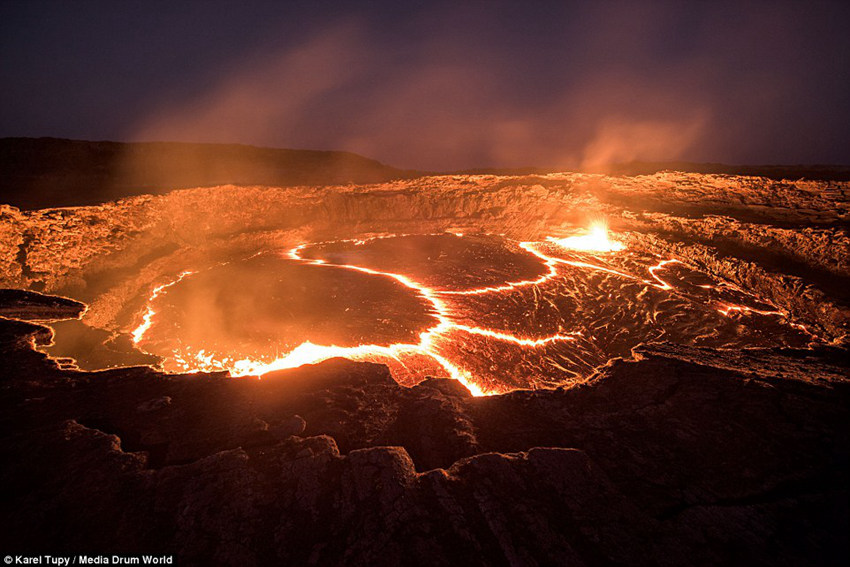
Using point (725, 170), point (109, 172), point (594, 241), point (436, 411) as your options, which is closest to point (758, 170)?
point (725, 170)

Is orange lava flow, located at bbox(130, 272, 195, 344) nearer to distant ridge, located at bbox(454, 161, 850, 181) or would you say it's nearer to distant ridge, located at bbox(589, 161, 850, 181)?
distant ridge, located at bbox(454, 161, 850, 181)

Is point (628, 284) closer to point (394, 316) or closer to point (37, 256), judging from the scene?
point (394, 316)

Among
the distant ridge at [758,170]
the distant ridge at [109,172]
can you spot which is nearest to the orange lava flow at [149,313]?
the distant ridge at [109,172]

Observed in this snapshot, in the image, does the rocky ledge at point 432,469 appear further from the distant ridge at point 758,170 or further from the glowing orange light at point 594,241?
the glowing orange light at point 594,241

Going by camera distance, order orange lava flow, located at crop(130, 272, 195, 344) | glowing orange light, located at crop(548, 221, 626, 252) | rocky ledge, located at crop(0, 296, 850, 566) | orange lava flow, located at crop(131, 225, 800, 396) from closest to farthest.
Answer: rocky ledge, located at crop(0, 296, 850, 566) < orange lava flow, located at crop(131, 225, 800, 396) < orange lava flow, located at crop(130, 272, 195, 344) < glowing orange light, located at crop(548, 221, 626, 252)

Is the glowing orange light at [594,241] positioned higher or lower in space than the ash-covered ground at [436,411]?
higher

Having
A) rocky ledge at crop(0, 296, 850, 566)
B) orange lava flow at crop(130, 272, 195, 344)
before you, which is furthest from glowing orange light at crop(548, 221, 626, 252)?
orange lava flow at crop(130, 272, 195, 344)

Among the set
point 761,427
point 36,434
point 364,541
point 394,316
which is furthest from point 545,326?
point 36,434
